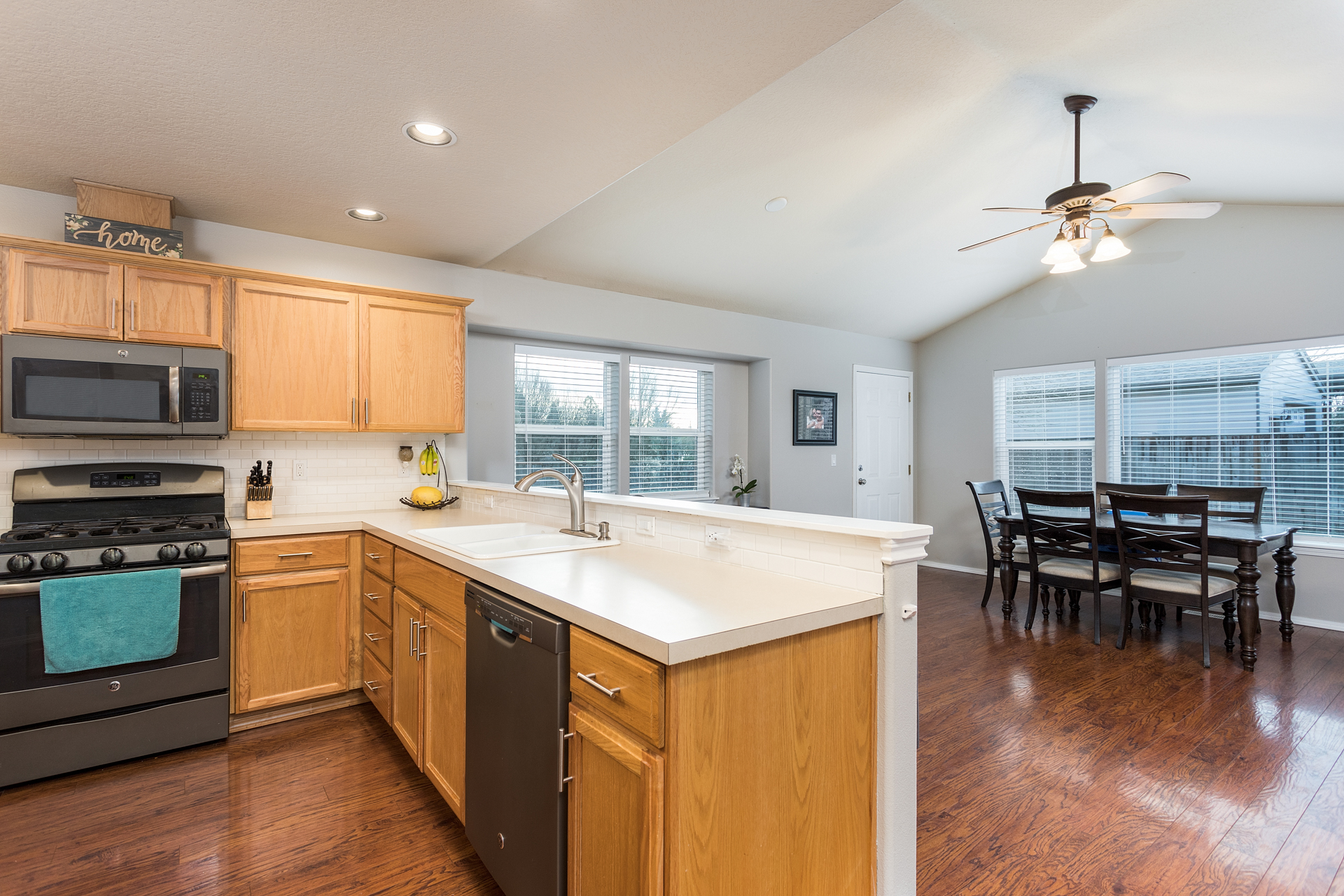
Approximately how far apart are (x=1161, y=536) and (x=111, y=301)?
534cm

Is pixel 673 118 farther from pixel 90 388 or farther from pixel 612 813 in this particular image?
pixel 90 388

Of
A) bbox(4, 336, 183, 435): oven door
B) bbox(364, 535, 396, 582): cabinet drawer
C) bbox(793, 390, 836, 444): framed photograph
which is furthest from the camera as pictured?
bbox(793, 390, 836, 444): framed photograph

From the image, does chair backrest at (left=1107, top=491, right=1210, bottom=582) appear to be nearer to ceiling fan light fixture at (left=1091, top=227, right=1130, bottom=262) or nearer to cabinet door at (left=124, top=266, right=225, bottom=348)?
ceiling fan light fixture at (left=1091, top=227, right=1130, bottom=262)

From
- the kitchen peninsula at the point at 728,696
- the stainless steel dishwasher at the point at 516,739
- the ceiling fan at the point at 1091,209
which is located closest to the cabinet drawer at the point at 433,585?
the kitchen peninsula at the point at 728,696

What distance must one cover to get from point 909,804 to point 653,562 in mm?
892

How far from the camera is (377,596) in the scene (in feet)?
8.79

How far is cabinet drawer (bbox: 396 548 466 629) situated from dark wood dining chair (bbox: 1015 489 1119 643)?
11.9 ft

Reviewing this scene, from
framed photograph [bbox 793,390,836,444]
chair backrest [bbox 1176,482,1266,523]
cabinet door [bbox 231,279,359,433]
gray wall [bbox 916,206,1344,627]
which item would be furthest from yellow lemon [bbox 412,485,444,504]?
gray wall [bbox 916,206,1344,627]

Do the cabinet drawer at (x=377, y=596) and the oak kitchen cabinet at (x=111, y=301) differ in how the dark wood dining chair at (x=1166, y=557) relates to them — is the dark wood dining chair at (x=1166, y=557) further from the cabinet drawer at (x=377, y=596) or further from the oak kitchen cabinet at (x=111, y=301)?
the oak kitchen cabinet at (x=111, y=301)

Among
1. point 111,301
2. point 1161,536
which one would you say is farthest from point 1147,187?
point 111,301

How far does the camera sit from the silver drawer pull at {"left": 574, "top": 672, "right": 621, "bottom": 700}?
1.20 m

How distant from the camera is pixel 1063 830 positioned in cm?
196

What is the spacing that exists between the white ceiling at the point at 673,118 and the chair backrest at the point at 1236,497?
199 centimetres

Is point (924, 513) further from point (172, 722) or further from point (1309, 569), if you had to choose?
point (172, 722)
